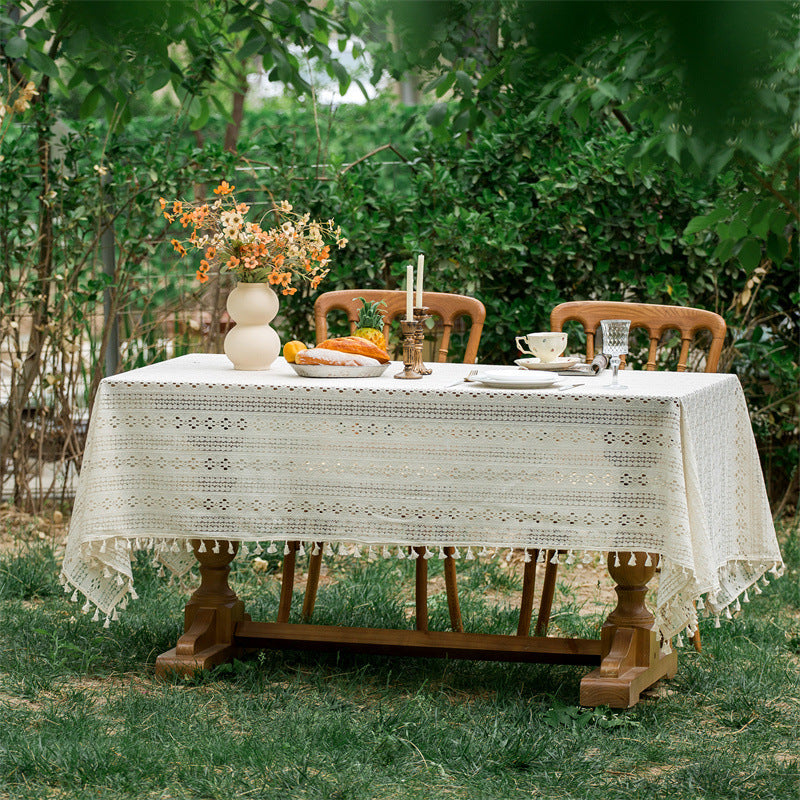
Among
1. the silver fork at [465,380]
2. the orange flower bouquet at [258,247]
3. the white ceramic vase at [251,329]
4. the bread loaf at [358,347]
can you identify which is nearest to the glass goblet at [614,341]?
the silver fork at [465,380]

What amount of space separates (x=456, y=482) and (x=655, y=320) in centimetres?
100

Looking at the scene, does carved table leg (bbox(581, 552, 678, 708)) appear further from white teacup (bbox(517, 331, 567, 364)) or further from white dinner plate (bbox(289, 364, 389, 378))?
white dinner plate (bbox(289, 364, 389, 378))

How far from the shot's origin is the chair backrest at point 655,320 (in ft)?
10.7

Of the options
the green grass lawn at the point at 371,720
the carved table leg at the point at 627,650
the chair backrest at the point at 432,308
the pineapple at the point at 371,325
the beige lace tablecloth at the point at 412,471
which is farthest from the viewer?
the chair backrest at the point at 432,308

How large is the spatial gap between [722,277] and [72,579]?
9.87ft

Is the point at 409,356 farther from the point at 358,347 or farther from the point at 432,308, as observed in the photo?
the point at 432,308

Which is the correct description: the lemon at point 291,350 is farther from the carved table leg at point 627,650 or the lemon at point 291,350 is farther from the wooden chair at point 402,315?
the carved table leg at point 627,650

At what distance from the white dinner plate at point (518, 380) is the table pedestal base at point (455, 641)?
473 millimetres

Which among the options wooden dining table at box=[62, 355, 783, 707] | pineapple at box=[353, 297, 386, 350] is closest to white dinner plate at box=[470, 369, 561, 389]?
wooden dining table at box=[62, 355, 783, 707]

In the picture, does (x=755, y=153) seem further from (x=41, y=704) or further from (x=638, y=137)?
(x=638, y=137)

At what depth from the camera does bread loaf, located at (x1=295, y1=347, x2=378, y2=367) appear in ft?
9.43

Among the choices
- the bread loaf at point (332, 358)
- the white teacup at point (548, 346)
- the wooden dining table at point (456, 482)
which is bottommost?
the wooden dining table at point (456, 482)

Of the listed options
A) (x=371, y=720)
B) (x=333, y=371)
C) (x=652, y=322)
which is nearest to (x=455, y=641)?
(x=371, y=720)

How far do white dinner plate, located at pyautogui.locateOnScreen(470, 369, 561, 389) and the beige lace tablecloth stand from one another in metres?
0.06
